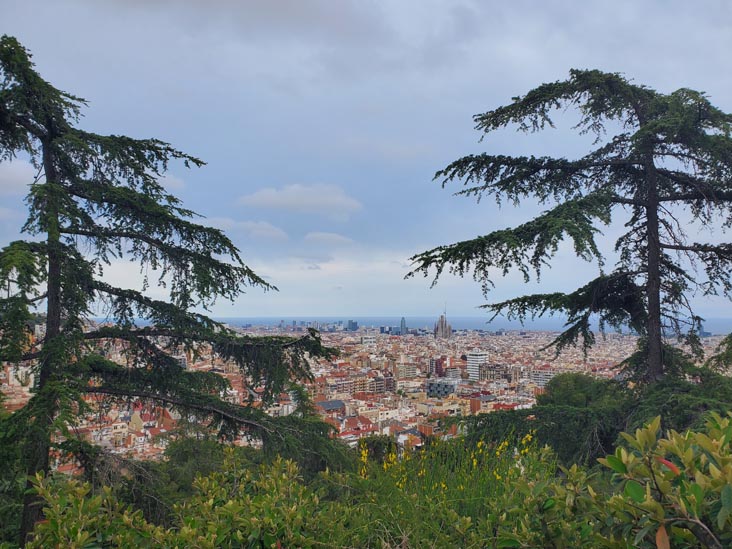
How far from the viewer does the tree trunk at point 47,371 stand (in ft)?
14.2

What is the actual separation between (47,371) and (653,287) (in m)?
8.39

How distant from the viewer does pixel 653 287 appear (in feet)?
21.4

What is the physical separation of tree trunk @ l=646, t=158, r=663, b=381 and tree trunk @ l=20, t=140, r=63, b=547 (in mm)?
7784

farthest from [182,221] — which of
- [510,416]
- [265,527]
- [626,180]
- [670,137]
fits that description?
[626,180]

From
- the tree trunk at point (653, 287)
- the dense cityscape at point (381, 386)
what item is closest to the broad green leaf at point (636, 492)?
the dense cityscape at point (381, 386)

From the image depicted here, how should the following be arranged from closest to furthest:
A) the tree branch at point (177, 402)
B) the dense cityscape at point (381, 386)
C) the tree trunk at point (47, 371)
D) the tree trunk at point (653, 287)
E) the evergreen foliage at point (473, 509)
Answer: the evergreen foliage at point (473, 509) < the tree trunk at point (47, 371) < the tree branch at point (177, 402) < the dense cityscape at point (381, 386) < the tree trunk at point (653, 287)

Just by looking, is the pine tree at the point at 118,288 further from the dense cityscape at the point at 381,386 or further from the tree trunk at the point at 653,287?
the tree trunk at the point at 653,287

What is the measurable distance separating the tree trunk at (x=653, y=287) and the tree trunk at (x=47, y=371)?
7.78 meters

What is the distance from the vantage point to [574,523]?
A: 1.65 metres

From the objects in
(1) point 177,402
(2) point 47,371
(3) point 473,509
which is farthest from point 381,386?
(3) point 473,509

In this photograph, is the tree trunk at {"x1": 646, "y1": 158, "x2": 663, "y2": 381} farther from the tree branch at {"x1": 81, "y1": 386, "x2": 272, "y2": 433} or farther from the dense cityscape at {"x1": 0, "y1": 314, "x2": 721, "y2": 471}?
the tree branch at {"x1": 81, "y1": 386, "x2": 272, "y2": 433}

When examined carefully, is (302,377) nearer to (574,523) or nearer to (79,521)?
(79,521)

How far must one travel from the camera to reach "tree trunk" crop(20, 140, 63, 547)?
4.34 meters

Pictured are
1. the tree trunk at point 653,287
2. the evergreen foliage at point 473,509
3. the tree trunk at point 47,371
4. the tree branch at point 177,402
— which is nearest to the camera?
the evergreen foliage at point 473,509
